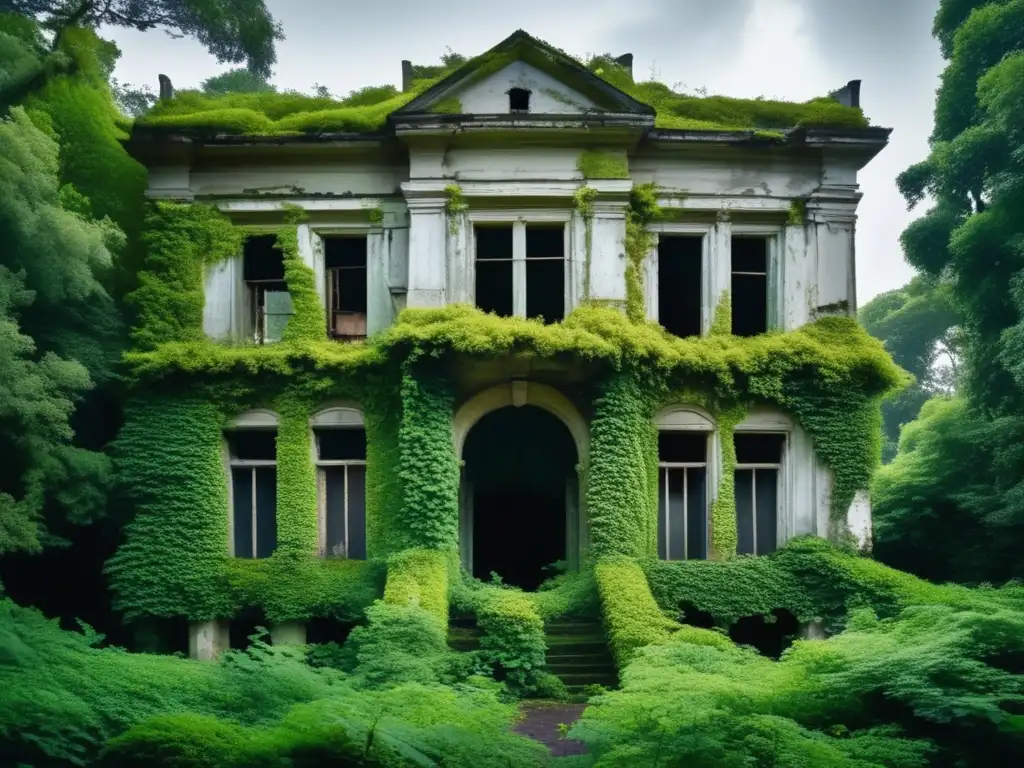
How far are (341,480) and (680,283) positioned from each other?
7455 millimetres

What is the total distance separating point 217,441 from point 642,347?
773 centimetres

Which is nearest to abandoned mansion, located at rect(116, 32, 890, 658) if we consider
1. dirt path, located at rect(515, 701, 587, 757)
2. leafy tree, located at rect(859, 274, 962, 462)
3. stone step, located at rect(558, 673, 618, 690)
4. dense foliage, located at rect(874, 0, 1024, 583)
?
stone step, located at rect(558, 673, 618, 690)

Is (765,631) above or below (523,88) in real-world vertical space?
below

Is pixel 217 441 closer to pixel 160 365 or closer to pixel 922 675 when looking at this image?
pixel 160 365

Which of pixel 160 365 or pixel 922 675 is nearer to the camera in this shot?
pixel 922 675

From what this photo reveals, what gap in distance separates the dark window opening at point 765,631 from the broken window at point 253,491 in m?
8.63

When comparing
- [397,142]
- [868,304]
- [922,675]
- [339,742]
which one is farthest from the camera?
[868,304]

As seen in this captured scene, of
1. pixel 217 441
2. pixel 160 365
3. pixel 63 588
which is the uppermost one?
pixel 160 365

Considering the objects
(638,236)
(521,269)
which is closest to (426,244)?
(521,269)

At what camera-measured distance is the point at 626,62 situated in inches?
722

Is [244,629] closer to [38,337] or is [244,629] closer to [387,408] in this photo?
[387,408]

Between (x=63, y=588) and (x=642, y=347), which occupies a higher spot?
(x=642, y=347)

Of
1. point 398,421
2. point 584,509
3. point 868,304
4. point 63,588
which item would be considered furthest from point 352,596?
point 868,304

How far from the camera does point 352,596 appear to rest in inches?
613
